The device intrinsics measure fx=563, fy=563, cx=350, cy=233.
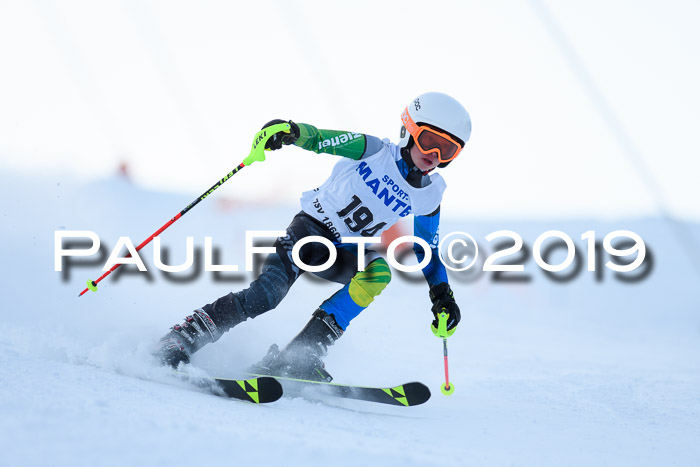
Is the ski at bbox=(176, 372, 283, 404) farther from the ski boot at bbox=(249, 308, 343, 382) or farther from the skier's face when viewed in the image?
the skier's face

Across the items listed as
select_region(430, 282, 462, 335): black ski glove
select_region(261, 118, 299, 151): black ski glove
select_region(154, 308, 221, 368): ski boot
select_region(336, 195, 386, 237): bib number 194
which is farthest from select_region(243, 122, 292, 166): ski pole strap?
select_region(430, 282, 462, 335): black ski glove

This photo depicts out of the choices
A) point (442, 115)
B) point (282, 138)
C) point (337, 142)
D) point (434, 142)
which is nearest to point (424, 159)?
point (434, 142)

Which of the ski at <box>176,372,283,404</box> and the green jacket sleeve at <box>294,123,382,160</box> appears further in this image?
the green jacket sleeve at <box>294,123,382,160</box>

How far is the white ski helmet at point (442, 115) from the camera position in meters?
3.10

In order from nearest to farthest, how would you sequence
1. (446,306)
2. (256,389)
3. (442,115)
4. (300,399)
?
(256,389)
(300,399)
(442,115)
(446,306)

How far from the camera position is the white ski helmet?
3.10m

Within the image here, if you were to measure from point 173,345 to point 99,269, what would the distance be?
3860mm

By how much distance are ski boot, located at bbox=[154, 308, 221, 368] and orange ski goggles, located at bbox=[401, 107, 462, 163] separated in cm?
150

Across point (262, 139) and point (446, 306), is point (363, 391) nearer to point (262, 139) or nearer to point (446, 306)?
point (446, 306)

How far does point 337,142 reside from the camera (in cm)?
311

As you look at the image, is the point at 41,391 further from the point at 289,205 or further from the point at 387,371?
the point at 289,205

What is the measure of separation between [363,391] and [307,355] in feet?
1.42

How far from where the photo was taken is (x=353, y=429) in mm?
2176

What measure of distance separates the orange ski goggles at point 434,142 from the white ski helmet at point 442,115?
23mm
